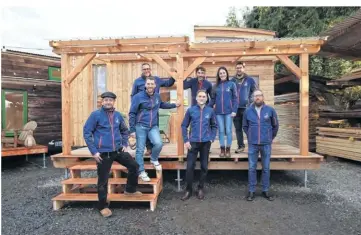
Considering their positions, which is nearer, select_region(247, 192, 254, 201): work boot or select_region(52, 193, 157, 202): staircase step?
select_region(52, 193, 157, 202): staircase step

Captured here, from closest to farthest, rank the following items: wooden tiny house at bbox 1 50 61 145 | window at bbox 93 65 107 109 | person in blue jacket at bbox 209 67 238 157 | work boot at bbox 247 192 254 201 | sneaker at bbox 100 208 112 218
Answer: sneaker at bbox 100 208 112 218 < work boot at bbox 247 192 254 201 < person in blue jacket at bbox 209 67 238 157 < window at bbox 93 65 107 109 < wooden tiny house at bbox 1 50 61 145

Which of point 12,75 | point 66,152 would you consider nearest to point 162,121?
point 66,152

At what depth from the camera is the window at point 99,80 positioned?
28.6ft

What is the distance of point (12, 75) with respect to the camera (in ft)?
31.3

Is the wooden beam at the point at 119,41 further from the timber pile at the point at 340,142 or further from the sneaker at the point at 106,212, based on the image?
the timber pile at the point at 340,142

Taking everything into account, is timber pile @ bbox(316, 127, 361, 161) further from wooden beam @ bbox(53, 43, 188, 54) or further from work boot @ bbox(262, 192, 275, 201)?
wooden beam @ bbox(53, 43, 188, 54)

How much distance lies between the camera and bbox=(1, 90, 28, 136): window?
9430 mm

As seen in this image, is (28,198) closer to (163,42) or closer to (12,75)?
(163,42)

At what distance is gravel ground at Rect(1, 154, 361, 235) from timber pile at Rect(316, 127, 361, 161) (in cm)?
223

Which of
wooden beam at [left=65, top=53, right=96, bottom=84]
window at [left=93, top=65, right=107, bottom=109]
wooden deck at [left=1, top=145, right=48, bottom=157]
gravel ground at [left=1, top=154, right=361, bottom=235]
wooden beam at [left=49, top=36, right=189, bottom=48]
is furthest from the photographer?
window at [left=93, top=65, right=107, bottom=109]

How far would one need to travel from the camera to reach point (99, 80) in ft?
28.8

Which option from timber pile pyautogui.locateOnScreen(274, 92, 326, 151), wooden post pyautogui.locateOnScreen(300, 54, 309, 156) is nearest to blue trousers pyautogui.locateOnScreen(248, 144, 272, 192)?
wooden post pyautogui.locateOnScreen(300, 54, 309, 156)

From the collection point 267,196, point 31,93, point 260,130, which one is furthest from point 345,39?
point 31,93

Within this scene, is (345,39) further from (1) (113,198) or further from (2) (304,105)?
(1) (113,198)
